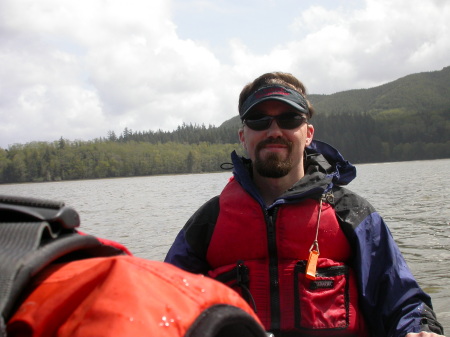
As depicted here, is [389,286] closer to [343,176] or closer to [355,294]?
[355,294]

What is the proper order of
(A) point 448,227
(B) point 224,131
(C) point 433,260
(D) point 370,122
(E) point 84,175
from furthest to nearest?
(B) point 224,131
(D) point 370,122
(E) point 84,175
(A) point 448,227
(C) point 433,260

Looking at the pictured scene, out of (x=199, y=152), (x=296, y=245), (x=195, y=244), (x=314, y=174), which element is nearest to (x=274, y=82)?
(x=314, y=174)

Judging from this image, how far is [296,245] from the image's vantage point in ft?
10.1

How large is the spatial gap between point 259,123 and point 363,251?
117 cm

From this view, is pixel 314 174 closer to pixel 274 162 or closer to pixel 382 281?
pixel 274 162

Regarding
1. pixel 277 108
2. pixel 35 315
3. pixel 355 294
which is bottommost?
pixel 355 294

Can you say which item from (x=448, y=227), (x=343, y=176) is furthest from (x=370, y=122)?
(x=343, y=176)

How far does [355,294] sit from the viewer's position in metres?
3.11

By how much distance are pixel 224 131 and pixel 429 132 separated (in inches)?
2470

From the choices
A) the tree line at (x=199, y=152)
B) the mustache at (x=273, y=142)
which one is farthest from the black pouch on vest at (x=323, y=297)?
the tree line at (x=199, y=152)

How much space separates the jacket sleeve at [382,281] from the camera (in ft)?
9.43

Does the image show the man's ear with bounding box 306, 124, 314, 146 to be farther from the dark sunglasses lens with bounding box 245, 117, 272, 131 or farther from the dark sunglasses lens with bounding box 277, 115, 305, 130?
the dark sunglasses lens with bounding box 245, 117, 272, 131

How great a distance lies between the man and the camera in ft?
9.68

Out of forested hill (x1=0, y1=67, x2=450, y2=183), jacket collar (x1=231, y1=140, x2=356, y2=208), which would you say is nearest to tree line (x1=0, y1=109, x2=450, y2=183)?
forested hill (x1=0, y1=67, x2=450, y2=183)
